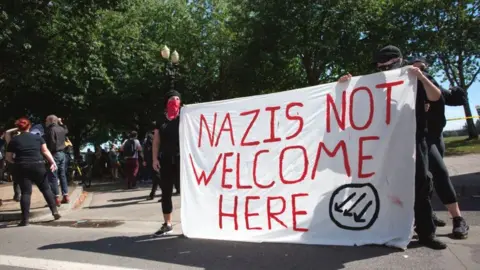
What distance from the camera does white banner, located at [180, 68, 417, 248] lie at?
13.5 feet

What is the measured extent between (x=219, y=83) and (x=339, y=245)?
21.3 m

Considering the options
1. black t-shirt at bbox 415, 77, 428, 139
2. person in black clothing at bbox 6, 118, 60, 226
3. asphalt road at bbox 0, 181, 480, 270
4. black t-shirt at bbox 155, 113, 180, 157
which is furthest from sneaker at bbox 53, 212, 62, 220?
black t-shirt at bbox 415, 77, 428, 139

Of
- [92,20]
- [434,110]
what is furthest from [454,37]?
[434,110]

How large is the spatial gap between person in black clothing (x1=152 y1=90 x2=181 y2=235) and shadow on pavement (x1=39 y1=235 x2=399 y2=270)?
1.58 feet

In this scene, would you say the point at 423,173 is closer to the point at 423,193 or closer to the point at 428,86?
the point at 423,193

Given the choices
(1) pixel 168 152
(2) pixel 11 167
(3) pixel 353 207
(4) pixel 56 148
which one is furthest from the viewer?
(4) pixel 56 148

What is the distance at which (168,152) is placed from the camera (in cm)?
536

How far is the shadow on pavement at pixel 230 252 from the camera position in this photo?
406cm

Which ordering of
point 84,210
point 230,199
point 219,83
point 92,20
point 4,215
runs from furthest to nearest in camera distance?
1. point 219,83
2. point 92,20
3. point 84,210
4. point 4,215
5. point 230,199

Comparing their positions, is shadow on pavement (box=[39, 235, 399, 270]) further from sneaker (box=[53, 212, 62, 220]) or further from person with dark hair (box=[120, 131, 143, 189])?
person with dark hair (box=[120, 131, 143, 189])

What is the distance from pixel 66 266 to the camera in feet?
14.5

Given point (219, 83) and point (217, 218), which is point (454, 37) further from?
point (217, 218)

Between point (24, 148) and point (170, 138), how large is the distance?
3.00 m

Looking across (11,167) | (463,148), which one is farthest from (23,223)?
(463,148)
